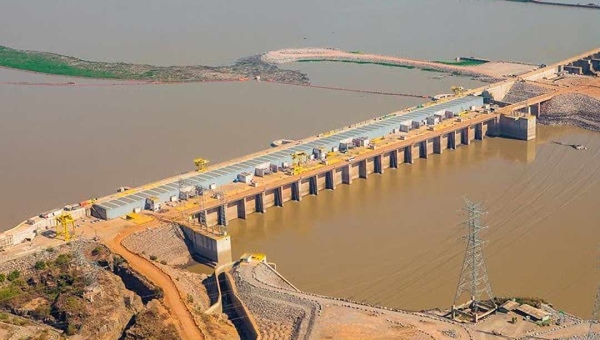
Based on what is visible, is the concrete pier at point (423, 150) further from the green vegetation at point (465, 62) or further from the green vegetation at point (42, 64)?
the green vegetation at point (42, 64)

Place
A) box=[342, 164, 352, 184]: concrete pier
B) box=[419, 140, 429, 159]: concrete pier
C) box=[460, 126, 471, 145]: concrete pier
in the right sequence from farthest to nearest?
box=[460, 126, 471, 145]: concrete pier < box=[419, 140, 429, 159]: concrete pier < box=[342, 164, 352, 184]: concrete pier

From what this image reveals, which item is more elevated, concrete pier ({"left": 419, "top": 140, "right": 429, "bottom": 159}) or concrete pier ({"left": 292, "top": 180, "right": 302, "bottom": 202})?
concrete pier ({"left": 419, "top": 140, "right": 429, "bottom": 159})

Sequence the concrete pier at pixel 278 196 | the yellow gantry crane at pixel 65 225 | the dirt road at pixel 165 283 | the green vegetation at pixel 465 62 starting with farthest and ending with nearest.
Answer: the green vegetation at pixel 465 62
the concrete pier at pixel 278 196
the yellow gantry crane at pixel 65 225
the dirt road at pixel 165 283

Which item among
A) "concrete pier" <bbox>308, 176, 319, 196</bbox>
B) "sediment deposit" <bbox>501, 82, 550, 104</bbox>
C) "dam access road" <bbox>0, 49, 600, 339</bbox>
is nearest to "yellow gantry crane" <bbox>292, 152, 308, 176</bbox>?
"dam access road" <bbox>0, 49, 600, 339</bbox>

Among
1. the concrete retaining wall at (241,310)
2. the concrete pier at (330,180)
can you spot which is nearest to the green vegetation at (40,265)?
the concrete retaining wall at (241,310)

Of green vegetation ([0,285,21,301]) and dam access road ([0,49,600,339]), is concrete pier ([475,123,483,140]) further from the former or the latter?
green vegetation ([0,285,21,301])

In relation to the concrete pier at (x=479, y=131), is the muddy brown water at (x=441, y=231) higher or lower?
lower
